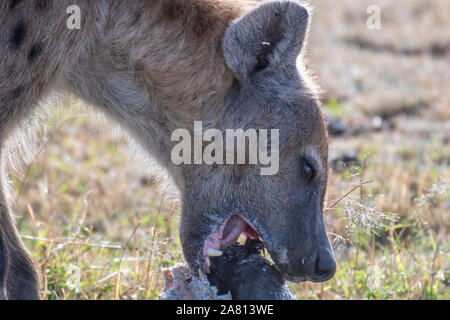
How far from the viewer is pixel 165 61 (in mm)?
3066

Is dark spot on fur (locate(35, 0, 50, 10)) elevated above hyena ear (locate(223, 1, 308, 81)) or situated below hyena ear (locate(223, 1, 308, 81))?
above

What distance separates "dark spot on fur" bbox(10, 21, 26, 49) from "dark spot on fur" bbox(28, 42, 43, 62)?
0.05m

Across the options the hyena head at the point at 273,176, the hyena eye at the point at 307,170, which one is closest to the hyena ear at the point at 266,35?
the hyena head at the point at 273,176

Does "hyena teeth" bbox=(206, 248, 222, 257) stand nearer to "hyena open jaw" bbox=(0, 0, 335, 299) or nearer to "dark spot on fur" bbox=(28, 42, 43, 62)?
"hyena open jaw" bbox=(0, 0, 335, 299)

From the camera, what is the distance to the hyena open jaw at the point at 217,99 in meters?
3.00

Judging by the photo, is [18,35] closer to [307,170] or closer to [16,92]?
[16,92]

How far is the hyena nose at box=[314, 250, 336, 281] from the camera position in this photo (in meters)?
3.00

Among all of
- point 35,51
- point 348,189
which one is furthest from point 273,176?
point 35,51

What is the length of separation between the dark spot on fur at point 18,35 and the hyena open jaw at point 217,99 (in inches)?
6.3

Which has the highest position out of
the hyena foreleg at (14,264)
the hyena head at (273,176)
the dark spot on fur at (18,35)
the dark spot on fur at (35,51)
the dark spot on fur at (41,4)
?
the dark spot on fur at (41,4)

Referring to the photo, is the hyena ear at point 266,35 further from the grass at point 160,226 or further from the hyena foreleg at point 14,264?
the hyena foreleg at point 14,264

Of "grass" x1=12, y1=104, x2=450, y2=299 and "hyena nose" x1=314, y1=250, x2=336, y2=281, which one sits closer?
"hyena nose" x1=314, y1=250, x2=336, y2=281

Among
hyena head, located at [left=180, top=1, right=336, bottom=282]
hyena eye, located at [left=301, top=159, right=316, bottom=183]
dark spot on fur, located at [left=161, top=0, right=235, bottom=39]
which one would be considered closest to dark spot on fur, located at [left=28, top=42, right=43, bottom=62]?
dark spot on fur, located at [left=161, top=0, right=235, bottom=39]
